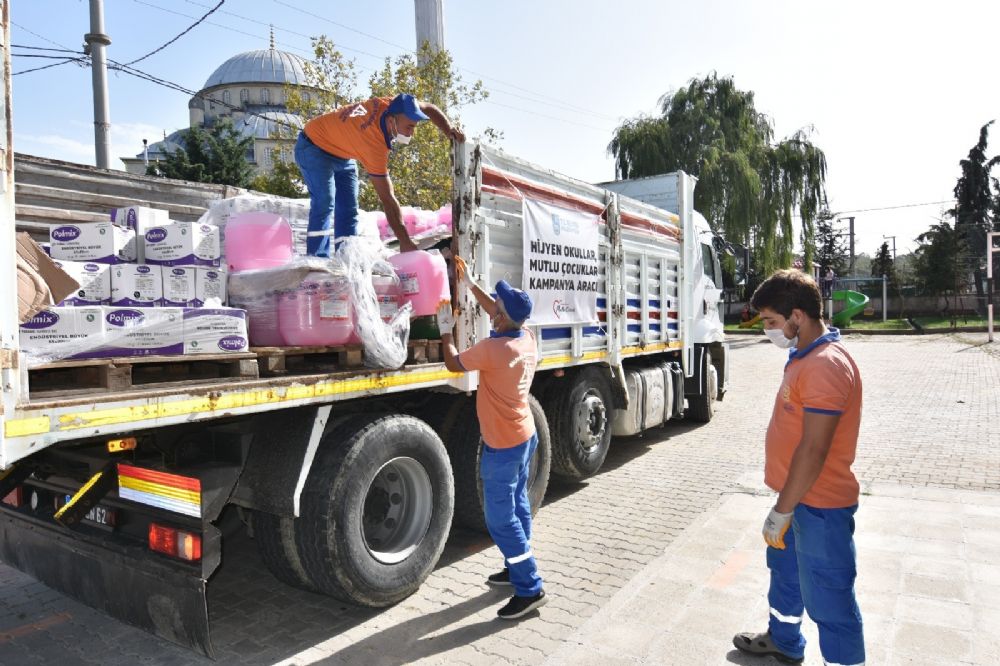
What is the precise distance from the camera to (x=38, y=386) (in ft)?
8.70

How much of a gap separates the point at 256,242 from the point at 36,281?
132 cm

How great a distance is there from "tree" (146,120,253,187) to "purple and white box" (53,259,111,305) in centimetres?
2713

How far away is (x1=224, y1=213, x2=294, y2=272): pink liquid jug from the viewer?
367 cm

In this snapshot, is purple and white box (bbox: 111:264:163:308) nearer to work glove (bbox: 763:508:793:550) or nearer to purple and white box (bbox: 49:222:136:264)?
purple and white box (bbox: 49:222:136:264)

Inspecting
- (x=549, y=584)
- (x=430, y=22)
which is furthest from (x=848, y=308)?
(x=549, y=584)

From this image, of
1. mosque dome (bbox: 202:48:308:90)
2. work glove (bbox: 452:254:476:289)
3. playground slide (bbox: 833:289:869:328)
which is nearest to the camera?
work glove (bbox: 452:254:476:289)

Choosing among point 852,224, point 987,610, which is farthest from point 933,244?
point 987,610

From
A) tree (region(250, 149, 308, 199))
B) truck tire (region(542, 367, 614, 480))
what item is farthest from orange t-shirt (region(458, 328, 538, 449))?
tree (region(250, 149, 308, 199))

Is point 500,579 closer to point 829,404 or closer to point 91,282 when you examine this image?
point 829,404

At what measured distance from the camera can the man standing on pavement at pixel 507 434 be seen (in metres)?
3.84

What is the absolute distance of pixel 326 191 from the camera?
461 cm

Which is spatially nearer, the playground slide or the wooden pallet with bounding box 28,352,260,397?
the wooden pallet with bounding box 28,352,260,397

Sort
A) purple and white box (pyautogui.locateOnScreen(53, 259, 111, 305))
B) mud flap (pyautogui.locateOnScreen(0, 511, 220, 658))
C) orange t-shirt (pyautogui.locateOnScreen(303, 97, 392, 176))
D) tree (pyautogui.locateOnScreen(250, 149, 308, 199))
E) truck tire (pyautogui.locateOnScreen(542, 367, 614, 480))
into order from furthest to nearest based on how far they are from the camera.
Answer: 1. tree (pyautogui.locateOnScreen(250, 149, 308, 199))
2. truck tire (pyautogui.locateOnScreen(542, 367, 614, 480))
3. orange t-shirt (pyautogui.locateOnScreen(303, 97, 392, 176))
4. mud flap (pyautogui.locateOnScreen(0, 511, 220, 658))
5. purple and white box (pyautogui.locateOnScreen(53, 259, 111, 305))

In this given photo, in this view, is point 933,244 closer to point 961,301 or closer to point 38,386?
point 961,301
